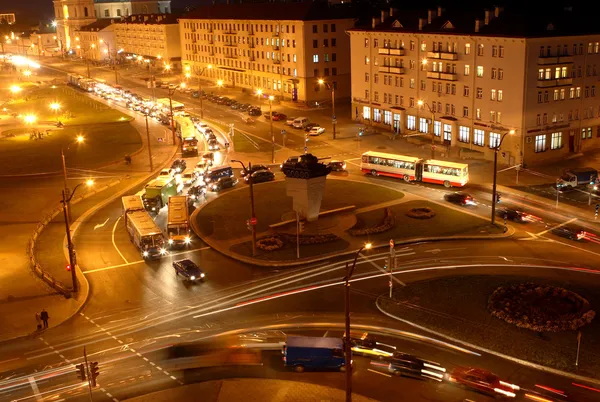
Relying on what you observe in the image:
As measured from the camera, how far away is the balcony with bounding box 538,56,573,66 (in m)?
73.1

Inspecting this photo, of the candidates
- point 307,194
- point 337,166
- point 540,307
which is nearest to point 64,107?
point 337,166

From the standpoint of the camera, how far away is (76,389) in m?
32.6

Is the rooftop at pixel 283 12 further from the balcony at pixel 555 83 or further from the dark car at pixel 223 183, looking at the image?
the dark car at pixel 223 183

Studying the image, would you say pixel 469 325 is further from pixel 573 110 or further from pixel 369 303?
pixel 573 110

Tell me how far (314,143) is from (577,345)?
58.5 metres

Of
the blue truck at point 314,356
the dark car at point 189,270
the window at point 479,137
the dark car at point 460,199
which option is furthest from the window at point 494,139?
the blue truck at point 314,356

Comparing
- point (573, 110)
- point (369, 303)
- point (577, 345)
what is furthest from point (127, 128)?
point (577, 345)

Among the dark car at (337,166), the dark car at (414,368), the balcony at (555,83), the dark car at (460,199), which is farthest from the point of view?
the dark car at (337,166)

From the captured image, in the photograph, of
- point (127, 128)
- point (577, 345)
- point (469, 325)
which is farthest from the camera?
point (127, 128)

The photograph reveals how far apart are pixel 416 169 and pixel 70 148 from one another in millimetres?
50633

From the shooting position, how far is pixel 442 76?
83.7m

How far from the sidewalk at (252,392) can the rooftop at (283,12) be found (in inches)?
3637

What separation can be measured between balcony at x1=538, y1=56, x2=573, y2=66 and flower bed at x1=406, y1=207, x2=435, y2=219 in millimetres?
25582

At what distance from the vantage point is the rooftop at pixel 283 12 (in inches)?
4621
